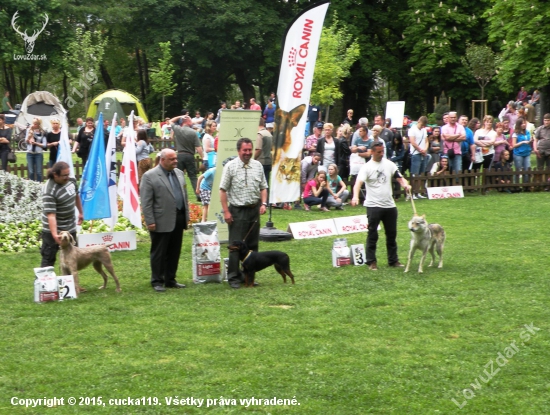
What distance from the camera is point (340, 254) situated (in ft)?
43.2

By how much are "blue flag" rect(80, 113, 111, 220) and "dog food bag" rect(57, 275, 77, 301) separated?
11.7 feet

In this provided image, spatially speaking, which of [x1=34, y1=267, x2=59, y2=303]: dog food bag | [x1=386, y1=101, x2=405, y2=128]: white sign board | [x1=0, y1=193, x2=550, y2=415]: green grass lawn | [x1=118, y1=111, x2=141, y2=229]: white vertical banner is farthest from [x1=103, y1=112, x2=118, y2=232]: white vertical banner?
[x1=386, y1=101, x2=405, y2=128]: white sign board

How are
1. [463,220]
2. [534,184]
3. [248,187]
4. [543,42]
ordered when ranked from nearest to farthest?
1. [248,187]
2. [463,220]
3. [534,184]
4. [543,42]

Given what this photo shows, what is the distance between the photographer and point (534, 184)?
2364cm

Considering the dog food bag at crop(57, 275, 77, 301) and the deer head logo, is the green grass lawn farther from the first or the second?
the deer head logo

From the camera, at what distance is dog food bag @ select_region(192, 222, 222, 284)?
12055 millimetres

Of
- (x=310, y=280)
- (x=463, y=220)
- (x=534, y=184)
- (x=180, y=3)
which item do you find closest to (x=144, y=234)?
(x=310, y=280)

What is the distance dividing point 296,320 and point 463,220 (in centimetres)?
944

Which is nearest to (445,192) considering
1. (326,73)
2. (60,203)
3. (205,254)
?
(205,254)

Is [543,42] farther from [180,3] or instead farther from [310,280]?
[310,280]

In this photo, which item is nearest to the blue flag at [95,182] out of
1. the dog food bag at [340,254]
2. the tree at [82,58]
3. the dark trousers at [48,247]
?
the dark trousers at [48,247]

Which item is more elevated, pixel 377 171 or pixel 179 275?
pixel 377 171

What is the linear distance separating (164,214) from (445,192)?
12.7 metres

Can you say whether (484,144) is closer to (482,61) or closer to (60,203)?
(60,203)
